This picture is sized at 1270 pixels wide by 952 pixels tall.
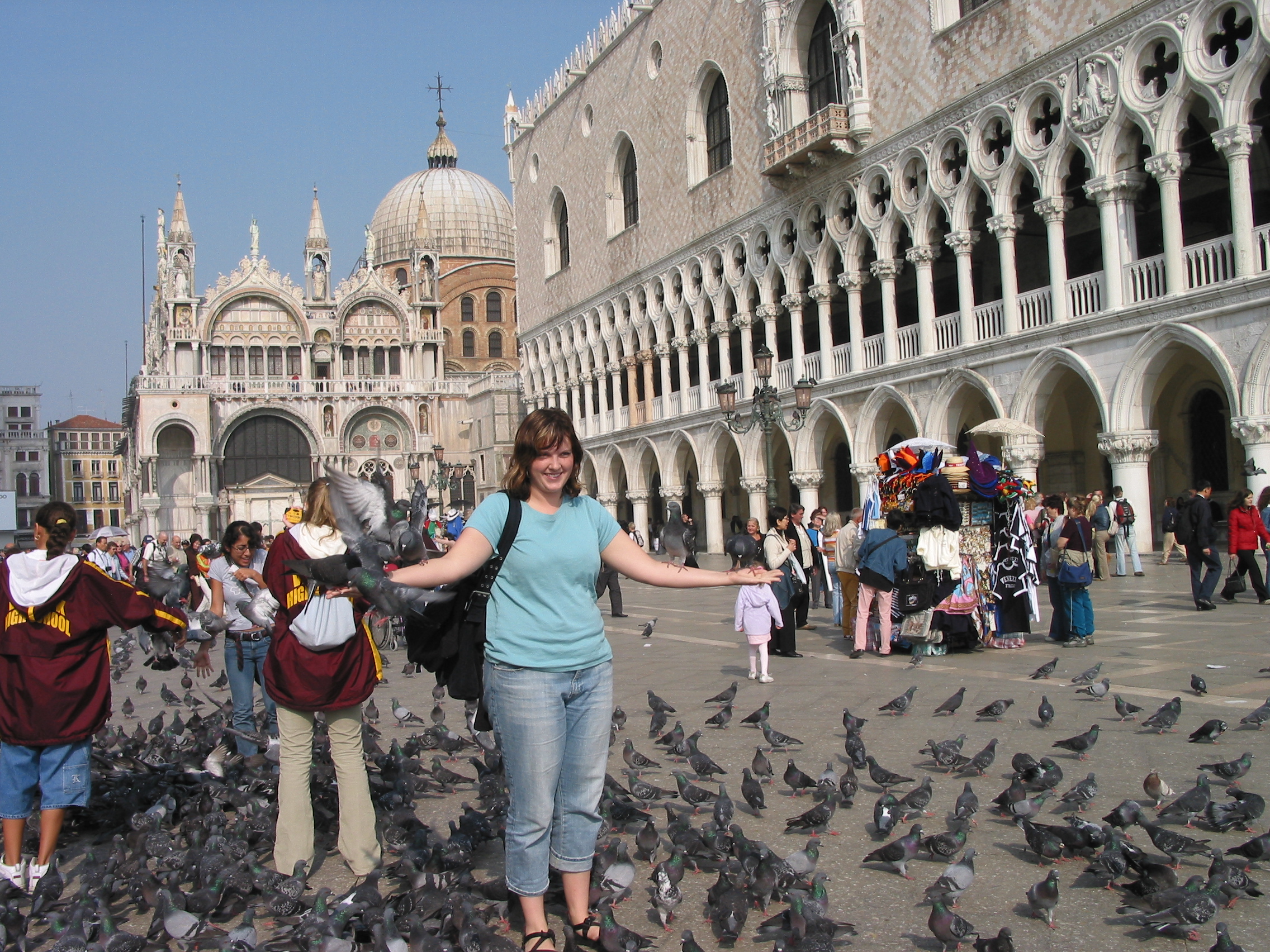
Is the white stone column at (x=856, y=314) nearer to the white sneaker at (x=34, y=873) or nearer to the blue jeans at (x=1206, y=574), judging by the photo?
the blue jeans at (x=1206, y=574)

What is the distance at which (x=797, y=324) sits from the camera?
24469 mm

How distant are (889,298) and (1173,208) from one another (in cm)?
639

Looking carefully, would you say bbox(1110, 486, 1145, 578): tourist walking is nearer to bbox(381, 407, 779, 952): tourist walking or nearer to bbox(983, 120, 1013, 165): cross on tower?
bbox(983, 120, 1013, 165): cross on tower

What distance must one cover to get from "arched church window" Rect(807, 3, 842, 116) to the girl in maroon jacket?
801 inches

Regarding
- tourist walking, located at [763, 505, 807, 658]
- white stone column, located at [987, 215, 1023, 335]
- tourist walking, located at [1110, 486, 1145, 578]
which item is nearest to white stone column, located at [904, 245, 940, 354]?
white stone column, located at [987, 215, 1023, 335]

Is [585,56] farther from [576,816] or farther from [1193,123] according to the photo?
[576,816]

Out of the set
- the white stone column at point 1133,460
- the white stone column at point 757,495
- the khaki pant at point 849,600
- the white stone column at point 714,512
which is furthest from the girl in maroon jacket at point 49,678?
the white stone column at point 714,512

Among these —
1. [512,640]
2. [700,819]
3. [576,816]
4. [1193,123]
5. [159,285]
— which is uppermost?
[159,285]

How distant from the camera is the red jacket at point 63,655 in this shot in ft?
13.6

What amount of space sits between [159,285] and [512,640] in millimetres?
52011

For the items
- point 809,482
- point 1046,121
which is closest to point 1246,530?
point 1046,121

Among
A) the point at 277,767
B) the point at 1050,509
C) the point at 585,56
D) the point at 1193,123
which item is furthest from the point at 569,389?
the point at 277,767

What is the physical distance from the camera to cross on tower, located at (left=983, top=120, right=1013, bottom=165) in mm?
18453

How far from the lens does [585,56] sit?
34156 mm
